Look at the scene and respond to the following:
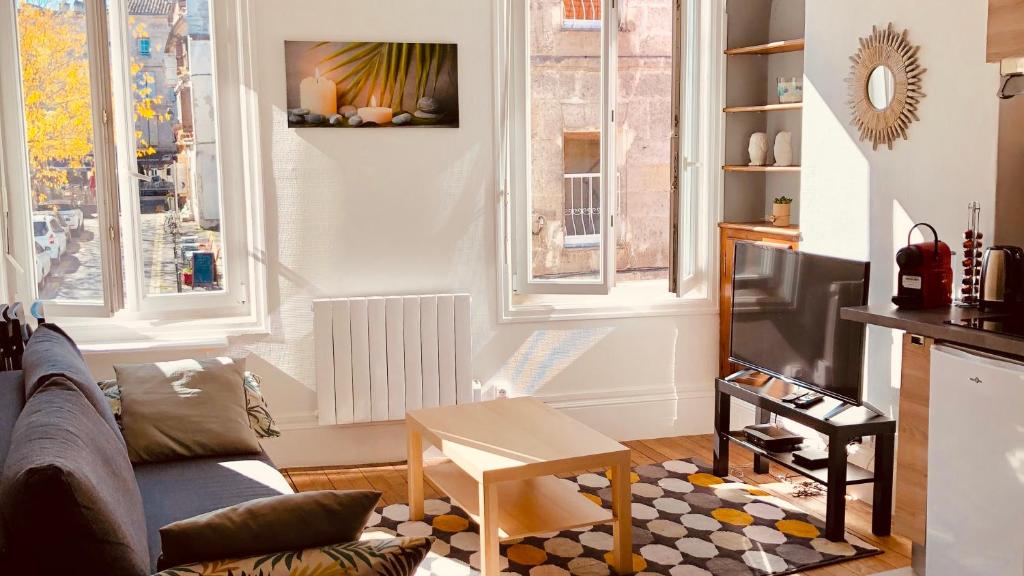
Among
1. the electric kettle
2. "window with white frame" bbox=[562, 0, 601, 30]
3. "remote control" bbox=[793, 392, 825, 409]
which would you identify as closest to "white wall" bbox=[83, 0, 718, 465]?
"window with white frame" bbox=[562, 0, 601, 30]

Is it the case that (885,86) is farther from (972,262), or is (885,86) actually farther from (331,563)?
(331,563)

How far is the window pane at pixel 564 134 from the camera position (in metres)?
4.93

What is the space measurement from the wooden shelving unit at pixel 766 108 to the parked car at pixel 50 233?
3.21 m

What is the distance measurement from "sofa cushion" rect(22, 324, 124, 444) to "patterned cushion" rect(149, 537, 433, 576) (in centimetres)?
108

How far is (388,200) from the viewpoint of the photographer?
4840 mm

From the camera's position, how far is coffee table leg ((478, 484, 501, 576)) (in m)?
3.38

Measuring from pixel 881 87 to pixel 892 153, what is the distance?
270mm

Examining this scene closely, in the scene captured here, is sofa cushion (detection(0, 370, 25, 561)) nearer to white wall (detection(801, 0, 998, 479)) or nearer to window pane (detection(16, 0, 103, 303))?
window pane (detection(16, 0, 103, 303))

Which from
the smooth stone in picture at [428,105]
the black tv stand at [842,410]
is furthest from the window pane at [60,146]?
the black tv stand at [842,410]

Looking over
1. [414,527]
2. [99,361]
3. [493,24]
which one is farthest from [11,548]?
[493,24]

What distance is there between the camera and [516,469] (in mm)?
3410

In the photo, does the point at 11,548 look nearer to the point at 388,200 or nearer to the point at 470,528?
the point at 470,528

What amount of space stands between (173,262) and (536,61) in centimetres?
195

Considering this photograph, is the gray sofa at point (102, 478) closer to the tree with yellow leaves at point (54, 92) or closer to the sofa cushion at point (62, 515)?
the sofa cushion at point (62, 515)
